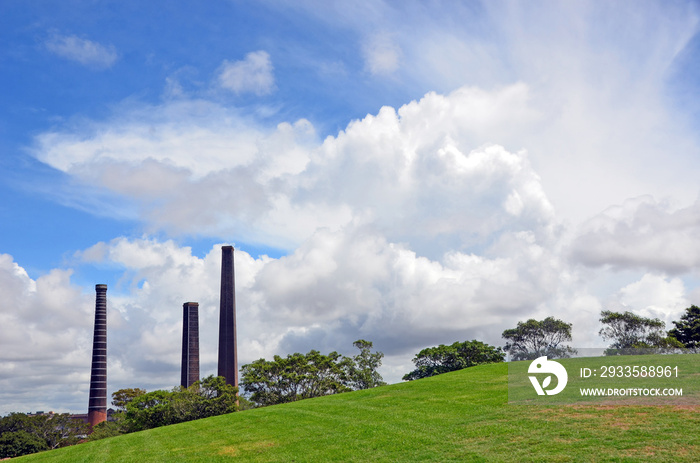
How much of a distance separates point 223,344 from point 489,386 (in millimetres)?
72058

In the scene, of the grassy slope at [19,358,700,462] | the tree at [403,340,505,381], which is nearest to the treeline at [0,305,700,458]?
the tree at [403,340,505,381]

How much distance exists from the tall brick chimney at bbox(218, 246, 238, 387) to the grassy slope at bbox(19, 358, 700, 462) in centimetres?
6247

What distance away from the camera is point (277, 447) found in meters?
25.0

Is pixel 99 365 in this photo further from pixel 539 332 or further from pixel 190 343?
pixel 539 332

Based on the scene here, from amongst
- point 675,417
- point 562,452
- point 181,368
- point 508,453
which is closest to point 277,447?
point 508,453

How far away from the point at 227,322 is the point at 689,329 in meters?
77.3

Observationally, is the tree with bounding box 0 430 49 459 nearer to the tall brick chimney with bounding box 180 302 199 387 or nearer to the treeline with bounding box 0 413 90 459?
the treeline with bounding box 0 413 90 459

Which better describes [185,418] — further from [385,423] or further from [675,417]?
[675,417]

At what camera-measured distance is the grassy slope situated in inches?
733

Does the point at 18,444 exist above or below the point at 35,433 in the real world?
below

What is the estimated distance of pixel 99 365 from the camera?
99.2m

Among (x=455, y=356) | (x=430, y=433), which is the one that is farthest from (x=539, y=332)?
(x=430, y=433)
